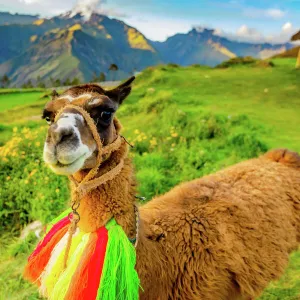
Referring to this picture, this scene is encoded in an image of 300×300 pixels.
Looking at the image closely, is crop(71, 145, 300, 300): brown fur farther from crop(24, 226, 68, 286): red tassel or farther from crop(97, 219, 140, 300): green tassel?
crop(24, 226, 68, 286): red tassel

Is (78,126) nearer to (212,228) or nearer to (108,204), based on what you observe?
(108,204)

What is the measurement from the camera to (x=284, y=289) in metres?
4.24

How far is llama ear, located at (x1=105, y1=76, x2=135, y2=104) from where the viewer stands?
8.41 ft

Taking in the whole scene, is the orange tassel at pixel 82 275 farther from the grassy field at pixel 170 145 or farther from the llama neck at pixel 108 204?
the grassy field at pixel 170 145

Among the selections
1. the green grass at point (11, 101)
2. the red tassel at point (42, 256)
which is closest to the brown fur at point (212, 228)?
the red tassel at point (42, 256)

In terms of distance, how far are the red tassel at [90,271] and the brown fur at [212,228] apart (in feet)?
0.31

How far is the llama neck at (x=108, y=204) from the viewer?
243 cm

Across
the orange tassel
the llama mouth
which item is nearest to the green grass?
the orange tassel

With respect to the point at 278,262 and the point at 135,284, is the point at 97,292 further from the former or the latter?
the point at 278,262

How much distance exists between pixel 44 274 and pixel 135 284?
72 centimetres

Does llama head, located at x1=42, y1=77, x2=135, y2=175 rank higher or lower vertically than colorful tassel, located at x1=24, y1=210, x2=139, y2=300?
higher

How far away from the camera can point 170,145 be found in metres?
7.81

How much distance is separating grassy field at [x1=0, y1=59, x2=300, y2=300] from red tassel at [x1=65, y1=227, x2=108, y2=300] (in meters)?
2.30

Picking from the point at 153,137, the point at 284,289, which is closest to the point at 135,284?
the point at 284,289
